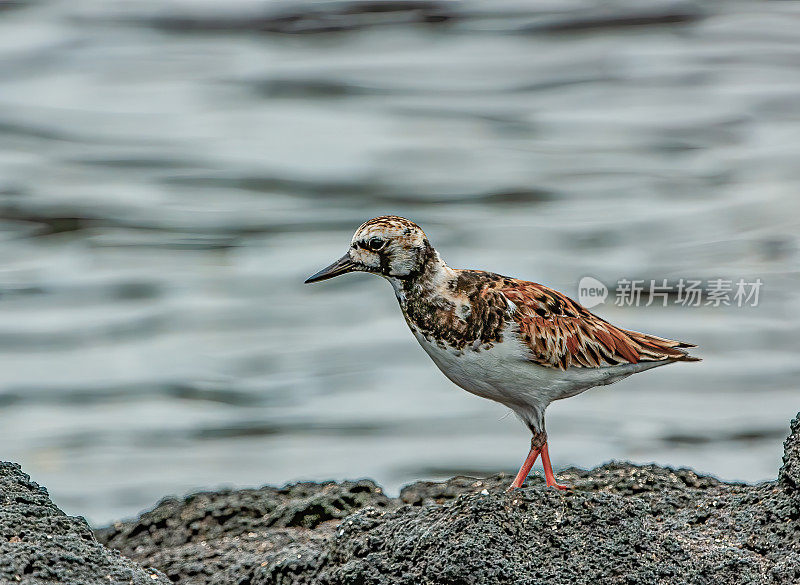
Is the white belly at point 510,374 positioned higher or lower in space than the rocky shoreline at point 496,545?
higher

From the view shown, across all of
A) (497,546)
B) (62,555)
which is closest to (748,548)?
(497,546)

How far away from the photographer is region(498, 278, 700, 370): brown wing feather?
15.3ft

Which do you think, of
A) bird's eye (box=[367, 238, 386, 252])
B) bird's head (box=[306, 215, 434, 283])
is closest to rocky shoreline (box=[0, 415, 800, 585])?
bird's head (box=[306, 215, 434, 283])

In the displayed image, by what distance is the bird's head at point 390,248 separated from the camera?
4.61m

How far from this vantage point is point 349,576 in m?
4.18

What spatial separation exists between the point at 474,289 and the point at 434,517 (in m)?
1.05

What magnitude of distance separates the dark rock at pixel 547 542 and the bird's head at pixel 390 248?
1.05 metres

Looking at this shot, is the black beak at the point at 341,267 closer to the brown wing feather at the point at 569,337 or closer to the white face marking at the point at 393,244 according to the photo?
the white face marking at the point at 393,244

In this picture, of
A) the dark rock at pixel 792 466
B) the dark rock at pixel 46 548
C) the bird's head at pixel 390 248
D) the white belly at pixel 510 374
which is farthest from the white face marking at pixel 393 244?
the dark rock at pixel 792 466

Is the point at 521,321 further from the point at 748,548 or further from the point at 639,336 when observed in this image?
the point at 748,548

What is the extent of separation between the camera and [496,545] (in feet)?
13.2

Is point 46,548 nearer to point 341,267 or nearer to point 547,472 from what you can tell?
point 341,267

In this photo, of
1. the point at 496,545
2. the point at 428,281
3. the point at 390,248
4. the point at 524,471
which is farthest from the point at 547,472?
the point at 390,248

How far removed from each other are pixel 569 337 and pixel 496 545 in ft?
3.84
